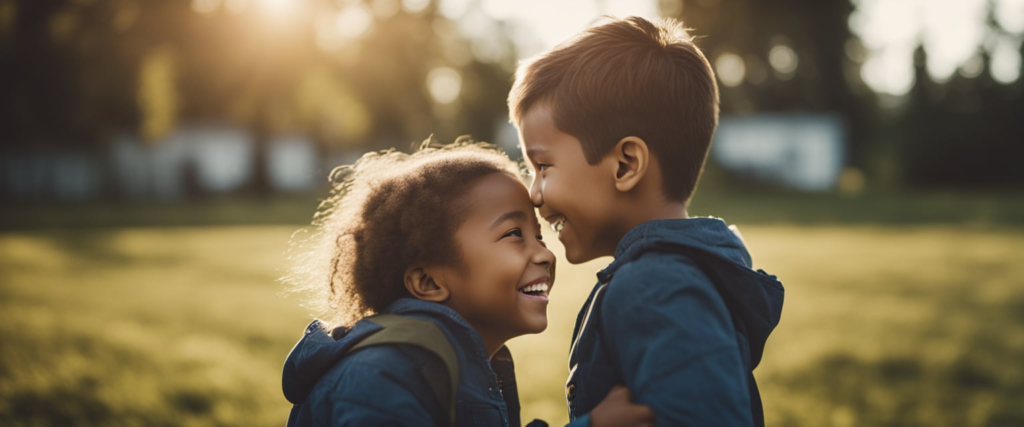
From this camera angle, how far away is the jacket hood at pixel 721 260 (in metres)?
1.88

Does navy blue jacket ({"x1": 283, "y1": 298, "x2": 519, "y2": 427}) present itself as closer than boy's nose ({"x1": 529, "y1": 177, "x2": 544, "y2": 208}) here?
Yes

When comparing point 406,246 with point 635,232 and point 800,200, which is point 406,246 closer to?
point 635,232

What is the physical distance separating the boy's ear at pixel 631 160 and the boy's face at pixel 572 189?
2cm

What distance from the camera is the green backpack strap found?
186cm

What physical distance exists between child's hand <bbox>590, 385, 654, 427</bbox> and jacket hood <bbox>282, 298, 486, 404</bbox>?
0.42m

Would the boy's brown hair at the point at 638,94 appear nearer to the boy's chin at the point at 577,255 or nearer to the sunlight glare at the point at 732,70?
the boy's chin at the point at 577,255

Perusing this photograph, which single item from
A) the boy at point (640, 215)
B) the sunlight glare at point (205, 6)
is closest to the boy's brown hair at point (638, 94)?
the boy at point (640, 215)

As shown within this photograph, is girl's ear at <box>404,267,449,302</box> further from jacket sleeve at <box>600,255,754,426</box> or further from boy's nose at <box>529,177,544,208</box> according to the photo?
jacket sleeve at <box>600,255,754,426</box>

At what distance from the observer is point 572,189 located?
2.13 meters

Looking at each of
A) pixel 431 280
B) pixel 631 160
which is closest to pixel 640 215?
pixel 631 160

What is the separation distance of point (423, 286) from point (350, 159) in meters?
52.2

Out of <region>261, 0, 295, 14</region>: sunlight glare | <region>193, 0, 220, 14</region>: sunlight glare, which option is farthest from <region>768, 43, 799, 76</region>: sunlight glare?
<region>193, 0, 220, 14</region>: sunlight glare

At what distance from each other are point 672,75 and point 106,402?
444 centimetres

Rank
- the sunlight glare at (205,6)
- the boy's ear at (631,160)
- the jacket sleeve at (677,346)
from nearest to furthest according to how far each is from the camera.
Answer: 1. the jacket sleeve at (677,346)
2. the boy's ear at (631,160)
3. the sunlight glare at (205,6)
